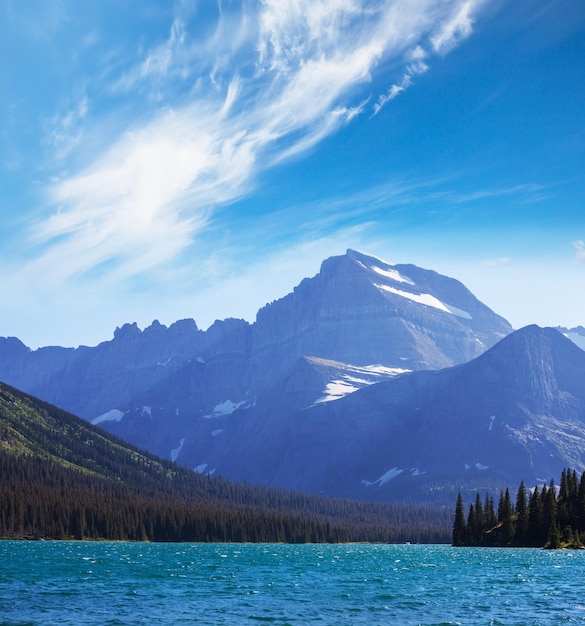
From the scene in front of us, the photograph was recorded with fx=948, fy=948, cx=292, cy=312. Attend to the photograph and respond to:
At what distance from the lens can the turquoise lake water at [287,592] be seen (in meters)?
80.8

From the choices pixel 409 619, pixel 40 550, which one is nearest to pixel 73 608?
pixel 409 619

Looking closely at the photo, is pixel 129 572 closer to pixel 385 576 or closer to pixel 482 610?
pixel 385 576

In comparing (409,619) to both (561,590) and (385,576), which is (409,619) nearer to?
(561,590)

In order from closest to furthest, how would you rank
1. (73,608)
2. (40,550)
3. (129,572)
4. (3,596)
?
1. (73,608)
2. (3,596)
3. (129,572)
4. (40,550)

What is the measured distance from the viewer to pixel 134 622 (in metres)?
77.1

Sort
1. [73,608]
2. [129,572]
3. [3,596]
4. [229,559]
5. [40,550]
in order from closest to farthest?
[73,608]
[3,596]
[129,572]
[229,559]
[40,550]

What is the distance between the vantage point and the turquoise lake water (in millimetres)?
80750

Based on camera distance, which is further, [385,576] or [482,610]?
[385,576]

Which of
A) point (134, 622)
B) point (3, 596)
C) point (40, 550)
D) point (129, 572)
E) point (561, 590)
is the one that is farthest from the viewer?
point (40, 550)

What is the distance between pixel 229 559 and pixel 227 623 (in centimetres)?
9898

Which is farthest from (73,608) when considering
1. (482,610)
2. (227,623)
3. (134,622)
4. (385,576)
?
(385,576)

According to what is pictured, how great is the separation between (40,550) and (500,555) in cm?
8891

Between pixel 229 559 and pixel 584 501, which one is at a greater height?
pixel 584 501

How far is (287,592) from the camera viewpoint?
103 metres
